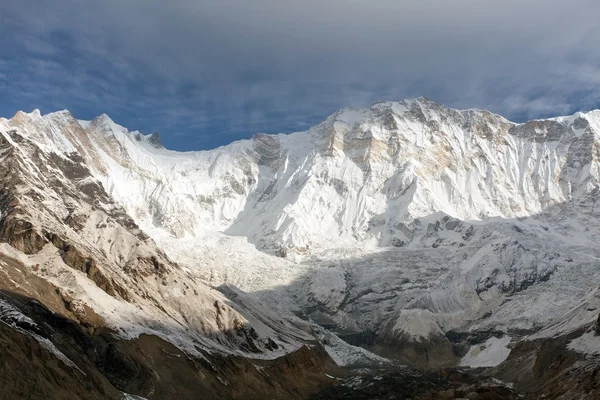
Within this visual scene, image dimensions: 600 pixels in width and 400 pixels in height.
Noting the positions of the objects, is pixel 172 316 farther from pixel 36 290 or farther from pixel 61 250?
pixel 36 290

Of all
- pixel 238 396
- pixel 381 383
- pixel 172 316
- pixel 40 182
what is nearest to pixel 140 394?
pixel 238 396

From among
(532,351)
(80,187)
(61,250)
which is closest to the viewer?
(61,250)

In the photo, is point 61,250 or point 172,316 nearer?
point 61,250

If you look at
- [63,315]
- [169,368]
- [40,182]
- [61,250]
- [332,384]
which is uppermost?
[40,182]

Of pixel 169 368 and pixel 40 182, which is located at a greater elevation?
pixel 40 182

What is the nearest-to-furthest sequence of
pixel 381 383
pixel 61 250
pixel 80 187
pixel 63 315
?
1. pixel 63 315
2. pixel 61 250
3. pixel 381 383
4. pixel 80 187

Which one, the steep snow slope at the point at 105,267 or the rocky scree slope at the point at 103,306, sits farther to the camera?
the steep snow slope at the point at 105,267

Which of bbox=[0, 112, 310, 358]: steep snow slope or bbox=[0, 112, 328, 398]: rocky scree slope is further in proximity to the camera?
bbox=[0, 112, 310, 358]: steep snow slope

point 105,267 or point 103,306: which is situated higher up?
A: point 105,267

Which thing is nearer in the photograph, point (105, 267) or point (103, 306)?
point (103, 306)
